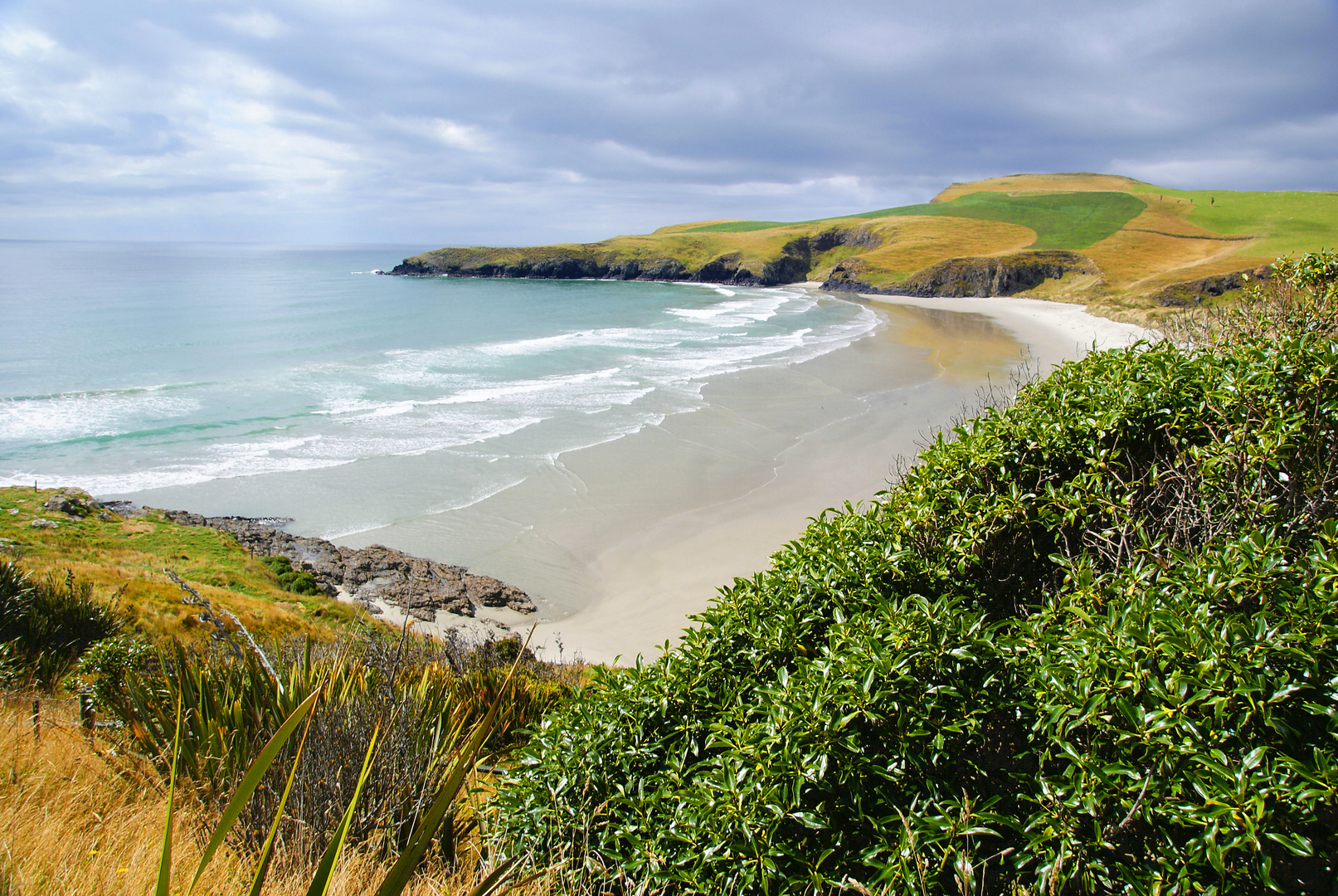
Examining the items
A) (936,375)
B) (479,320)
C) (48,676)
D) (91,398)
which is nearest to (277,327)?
(479,320)

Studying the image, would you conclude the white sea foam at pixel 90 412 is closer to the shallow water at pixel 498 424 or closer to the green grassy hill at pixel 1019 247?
the shallow water at pixel 498 424

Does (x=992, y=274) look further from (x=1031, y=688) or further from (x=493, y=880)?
(x=493, y=880)

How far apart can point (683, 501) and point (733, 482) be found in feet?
6.08

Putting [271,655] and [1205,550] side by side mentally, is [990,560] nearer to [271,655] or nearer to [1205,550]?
[1205,550]

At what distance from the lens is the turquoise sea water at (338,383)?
19297mm

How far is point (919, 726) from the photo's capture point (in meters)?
2.56

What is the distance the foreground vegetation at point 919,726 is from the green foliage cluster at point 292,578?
8871mm

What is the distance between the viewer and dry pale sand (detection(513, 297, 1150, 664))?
39.3ft

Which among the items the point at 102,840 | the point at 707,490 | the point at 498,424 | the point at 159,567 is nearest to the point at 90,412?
the point at 498,424

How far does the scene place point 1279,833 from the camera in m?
2.02

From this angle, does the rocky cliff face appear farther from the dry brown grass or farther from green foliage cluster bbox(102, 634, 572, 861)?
the dry brown grass

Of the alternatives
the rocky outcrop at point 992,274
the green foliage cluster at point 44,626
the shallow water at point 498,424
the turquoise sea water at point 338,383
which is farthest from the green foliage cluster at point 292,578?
the rocky outcrop at point 992,274

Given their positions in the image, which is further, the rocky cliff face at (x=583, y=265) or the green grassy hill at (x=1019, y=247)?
the rocky cliff face at (x=583, y=265)

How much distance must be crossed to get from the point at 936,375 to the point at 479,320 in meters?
37.2
